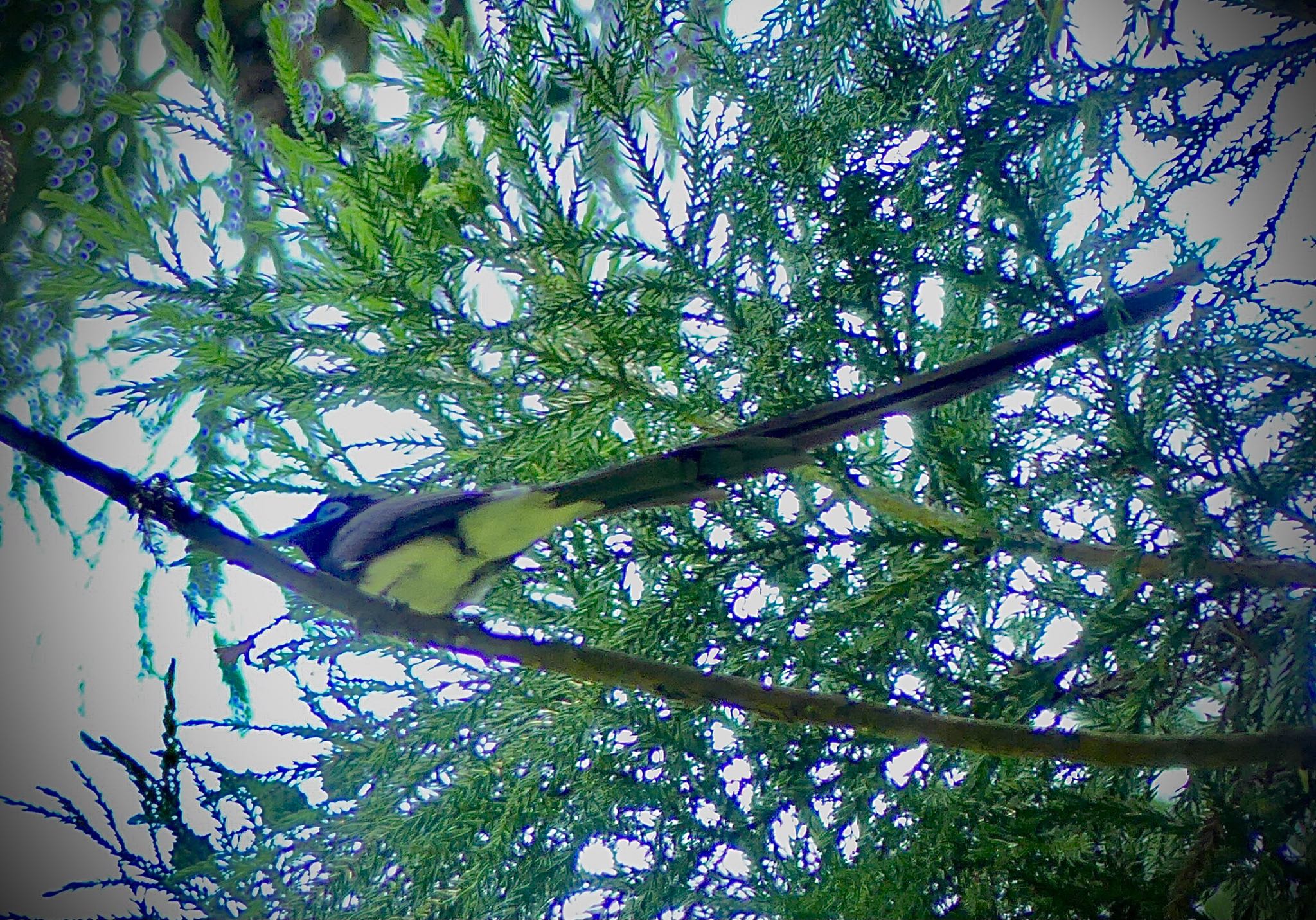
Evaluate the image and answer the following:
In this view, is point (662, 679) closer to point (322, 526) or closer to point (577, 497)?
point (577, 497)

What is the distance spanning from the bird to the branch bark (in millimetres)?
61

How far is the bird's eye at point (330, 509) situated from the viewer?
1.05 m

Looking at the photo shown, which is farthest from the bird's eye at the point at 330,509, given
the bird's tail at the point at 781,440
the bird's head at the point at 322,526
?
the bird's tail at the point at 781,440

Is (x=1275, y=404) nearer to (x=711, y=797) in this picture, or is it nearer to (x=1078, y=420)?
(x=1078, y=420)

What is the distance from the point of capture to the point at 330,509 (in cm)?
107

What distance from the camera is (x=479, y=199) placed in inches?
50.7

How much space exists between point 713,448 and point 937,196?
0.57 metres

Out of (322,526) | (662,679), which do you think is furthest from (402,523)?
(662,679)

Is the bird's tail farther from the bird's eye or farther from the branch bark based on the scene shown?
the bird's eye

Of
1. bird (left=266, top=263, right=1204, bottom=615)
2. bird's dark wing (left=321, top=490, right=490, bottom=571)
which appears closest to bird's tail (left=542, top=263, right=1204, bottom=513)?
bird (left=266, top=263, right=1204, bottom=615)

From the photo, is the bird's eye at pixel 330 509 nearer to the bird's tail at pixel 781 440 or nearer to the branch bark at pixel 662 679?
the branch bark at pixel 662 679

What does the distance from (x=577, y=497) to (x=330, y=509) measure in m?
0.34

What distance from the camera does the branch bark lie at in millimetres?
883

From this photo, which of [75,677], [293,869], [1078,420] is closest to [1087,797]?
[1078,420]
